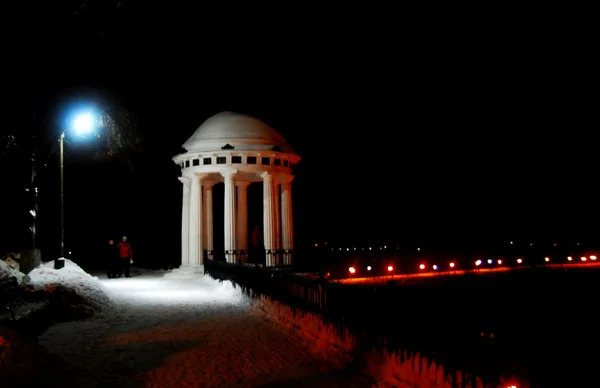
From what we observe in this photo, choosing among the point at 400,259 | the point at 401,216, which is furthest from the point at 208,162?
the point at 401,216

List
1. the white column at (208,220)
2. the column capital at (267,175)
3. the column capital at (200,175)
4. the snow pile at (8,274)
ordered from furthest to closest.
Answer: the white column at (208,220) → the column capital at (267,175) → the column capital at (200,175) → the snow pile at (8,274)

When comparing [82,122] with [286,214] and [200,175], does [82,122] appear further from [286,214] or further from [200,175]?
[286,214]

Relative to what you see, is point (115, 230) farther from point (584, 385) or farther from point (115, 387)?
point (584, 385)

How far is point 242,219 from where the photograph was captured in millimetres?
31188

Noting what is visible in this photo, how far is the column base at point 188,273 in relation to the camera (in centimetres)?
2613

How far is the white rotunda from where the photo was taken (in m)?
28.0

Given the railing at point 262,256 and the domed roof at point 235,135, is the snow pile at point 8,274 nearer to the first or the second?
the railing at point 262,256

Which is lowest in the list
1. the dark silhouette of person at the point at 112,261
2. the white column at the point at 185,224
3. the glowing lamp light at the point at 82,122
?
the dark silhouette of person at the point at 112,261

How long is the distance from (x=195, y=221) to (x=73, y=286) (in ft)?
43.9

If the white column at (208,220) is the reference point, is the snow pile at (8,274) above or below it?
below

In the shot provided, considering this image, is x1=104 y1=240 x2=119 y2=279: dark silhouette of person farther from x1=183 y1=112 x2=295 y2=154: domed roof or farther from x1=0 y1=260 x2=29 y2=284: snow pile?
x1=0 y1=260 x2=29 y2=284: snow pile

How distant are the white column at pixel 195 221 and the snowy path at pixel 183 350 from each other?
11668 millimetres

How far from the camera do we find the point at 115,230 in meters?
46.8

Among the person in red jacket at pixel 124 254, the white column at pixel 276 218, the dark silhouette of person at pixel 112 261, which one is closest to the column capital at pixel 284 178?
the white column at pixel 276 218
